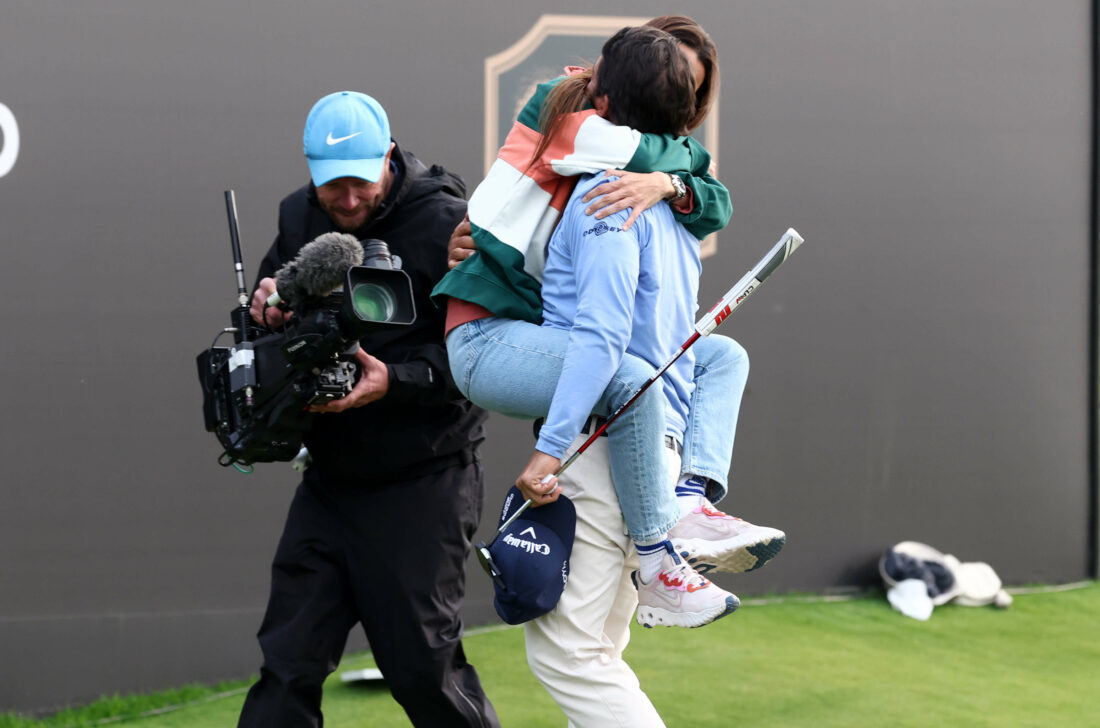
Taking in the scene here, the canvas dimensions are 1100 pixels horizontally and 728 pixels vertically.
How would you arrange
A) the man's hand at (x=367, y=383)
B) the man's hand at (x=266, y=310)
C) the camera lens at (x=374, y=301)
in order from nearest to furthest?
the camera lens at (x=374, y=301) < the man's hand at (x=367, y=383) < the man's hand at (x=266, y=310)

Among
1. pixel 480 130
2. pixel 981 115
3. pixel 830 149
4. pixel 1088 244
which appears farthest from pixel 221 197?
pixel 1088 244

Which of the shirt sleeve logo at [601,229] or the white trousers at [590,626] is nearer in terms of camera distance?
the shirt sleeve logo at [601,229]

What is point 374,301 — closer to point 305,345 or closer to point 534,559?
point 305,345

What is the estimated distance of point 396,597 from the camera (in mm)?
2885

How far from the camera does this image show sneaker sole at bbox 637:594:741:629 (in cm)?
222

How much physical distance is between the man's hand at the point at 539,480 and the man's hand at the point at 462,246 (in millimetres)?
459

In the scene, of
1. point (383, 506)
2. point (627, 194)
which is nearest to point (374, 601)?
point (383, 506)

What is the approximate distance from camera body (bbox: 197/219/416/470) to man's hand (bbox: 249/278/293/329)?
24mm

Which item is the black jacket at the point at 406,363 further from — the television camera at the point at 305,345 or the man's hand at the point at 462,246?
the man's hand at the point at 462,246

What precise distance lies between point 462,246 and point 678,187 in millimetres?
453

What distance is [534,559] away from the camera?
88.8 inches

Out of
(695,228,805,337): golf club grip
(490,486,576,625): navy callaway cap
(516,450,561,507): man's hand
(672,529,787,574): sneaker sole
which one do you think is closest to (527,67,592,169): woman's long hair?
(695,228,805,337): golf club grip

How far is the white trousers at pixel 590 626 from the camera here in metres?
2.32

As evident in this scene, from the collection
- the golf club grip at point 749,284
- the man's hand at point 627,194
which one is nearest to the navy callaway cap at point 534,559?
the golf club grip at point 749,284
